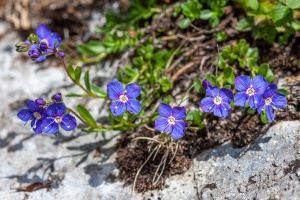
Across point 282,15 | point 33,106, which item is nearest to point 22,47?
point 33,106

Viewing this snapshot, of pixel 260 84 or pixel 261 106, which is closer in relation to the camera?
pixel 261 106

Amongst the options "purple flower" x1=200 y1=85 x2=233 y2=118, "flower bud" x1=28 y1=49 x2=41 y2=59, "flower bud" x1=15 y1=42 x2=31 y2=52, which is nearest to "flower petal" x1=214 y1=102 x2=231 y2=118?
"purple flower" x1=200 y1=85 x2=233 y2=118

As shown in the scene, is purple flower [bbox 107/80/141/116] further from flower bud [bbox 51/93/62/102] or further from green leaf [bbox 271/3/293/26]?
green leaf [bbox 271/3/293/26]

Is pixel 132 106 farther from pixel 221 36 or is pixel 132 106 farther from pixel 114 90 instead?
pixel 221 36

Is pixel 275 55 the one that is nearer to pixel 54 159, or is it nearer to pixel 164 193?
pixel 164 193

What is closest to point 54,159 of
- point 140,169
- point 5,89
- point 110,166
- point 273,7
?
point 110,166

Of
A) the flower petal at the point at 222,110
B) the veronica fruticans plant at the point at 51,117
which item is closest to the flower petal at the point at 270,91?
the flower petal at the point at 222,110

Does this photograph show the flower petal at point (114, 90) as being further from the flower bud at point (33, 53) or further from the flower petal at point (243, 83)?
the flower petal at point (243, 83)
